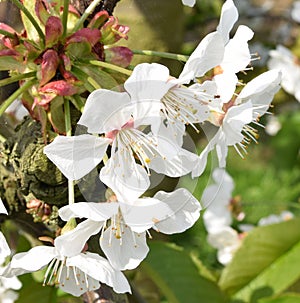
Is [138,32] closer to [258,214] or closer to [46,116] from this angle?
[46,116]

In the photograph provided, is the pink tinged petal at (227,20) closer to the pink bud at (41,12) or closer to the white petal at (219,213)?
the pink bud at (41,12)

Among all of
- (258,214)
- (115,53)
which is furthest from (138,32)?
(258,214)

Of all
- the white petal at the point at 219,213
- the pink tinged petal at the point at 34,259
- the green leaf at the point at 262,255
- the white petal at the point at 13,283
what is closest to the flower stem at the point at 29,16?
the pink tinged petal at the point at 34,259

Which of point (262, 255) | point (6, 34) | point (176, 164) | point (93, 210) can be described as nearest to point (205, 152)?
point (176, 164)

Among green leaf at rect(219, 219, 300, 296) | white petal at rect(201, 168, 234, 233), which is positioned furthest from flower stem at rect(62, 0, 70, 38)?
white petal at rect(201, 168, 234, 233)

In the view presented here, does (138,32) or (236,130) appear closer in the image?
(236,130)

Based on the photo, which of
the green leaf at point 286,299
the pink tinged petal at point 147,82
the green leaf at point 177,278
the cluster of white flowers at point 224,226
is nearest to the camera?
the pink tinged petal at point 147,82
